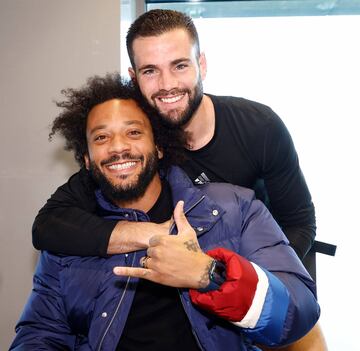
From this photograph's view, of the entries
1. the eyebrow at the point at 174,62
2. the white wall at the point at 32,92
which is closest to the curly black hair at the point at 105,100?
the eyebrow at the point at 174,62

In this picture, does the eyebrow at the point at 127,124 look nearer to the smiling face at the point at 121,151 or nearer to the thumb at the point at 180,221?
the smiling face at the point at 121,151

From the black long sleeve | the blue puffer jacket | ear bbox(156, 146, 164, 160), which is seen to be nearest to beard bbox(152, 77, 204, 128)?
ear bbox(156, 146, 164, 160)

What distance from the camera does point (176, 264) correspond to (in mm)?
908

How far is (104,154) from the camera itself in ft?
4.36

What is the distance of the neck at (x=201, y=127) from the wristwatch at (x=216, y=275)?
0.67 metres

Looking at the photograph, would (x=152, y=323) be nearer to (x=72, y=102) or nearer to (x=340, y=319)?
(x=72, y=102)

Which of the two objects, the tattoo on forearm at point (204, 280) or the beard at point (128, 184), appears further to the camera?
the beard at point (128, 184)

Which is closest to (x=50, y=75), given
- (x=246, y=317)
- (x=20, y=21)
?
(x=20, y=21)

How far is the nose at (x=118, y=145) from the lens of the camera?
1.29 metres

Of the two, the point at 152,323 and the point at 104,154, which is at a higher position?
the point at 104,154

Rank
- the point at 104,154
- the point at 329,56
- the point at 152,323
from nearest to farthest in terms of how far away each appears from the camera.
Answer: the point at 152,323 < the point at 104,154 < the point at 329,56

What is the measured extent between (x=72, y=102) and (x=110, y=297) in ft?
2.65

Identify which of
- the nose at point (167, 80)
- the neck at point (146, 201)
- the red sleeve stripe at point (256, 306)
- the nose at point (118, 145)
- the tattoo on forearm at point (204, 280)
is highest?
the nose at point (167, 80)

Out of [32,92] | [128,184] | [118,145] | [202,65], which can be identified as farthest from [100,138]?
[32,92]
